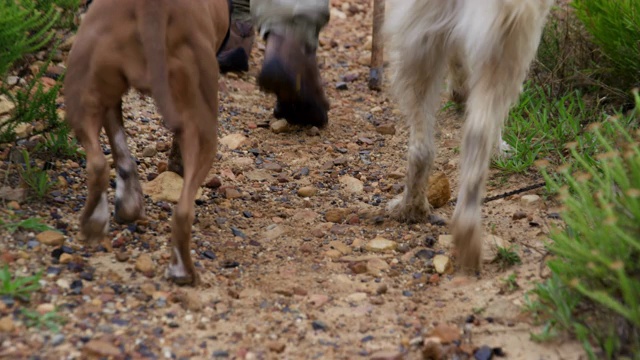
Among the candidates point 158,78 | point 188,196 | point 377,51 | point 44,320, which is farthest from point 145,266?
point 377,51

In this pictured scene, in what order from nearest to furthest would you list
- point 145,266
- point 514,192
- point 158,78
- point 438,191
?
point 158,78 < point 145,266 < point 514,192 < point 438,191

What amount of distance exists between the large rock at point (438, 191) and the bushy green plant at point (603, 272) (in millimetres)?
1300

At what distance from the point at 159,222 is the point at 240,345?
1055 millimetres

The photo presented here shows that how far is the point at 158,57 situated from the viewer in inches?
120

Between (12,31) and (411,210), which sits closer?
(12,31)

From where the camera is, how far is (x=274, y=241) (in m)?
3.85

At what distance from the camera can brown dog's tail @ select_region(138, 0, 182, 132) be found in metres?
3.05

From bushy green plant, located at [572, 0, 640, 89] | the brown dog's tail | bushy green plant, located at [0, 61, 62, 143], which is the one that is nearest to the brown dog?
the brown dog's tail

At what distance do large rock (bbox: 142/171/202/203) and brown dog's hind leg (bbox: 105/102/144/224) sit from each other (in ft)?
1.19

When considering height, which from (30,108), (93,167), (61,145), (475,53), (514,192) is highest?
(475,53)

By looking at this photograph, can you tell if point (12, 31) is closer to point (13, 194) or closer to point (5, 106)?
point (13, 194)

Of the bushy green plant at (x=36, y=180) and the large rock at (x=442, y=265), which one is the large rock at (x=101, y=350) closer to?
the bushy green plant at (x=36, y=180)

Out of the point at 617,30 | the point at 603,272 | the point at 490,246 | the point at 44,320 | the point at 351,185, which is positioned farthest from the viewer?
the point at 351,185

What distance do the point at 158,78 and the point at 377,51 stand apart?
10.1 ft
